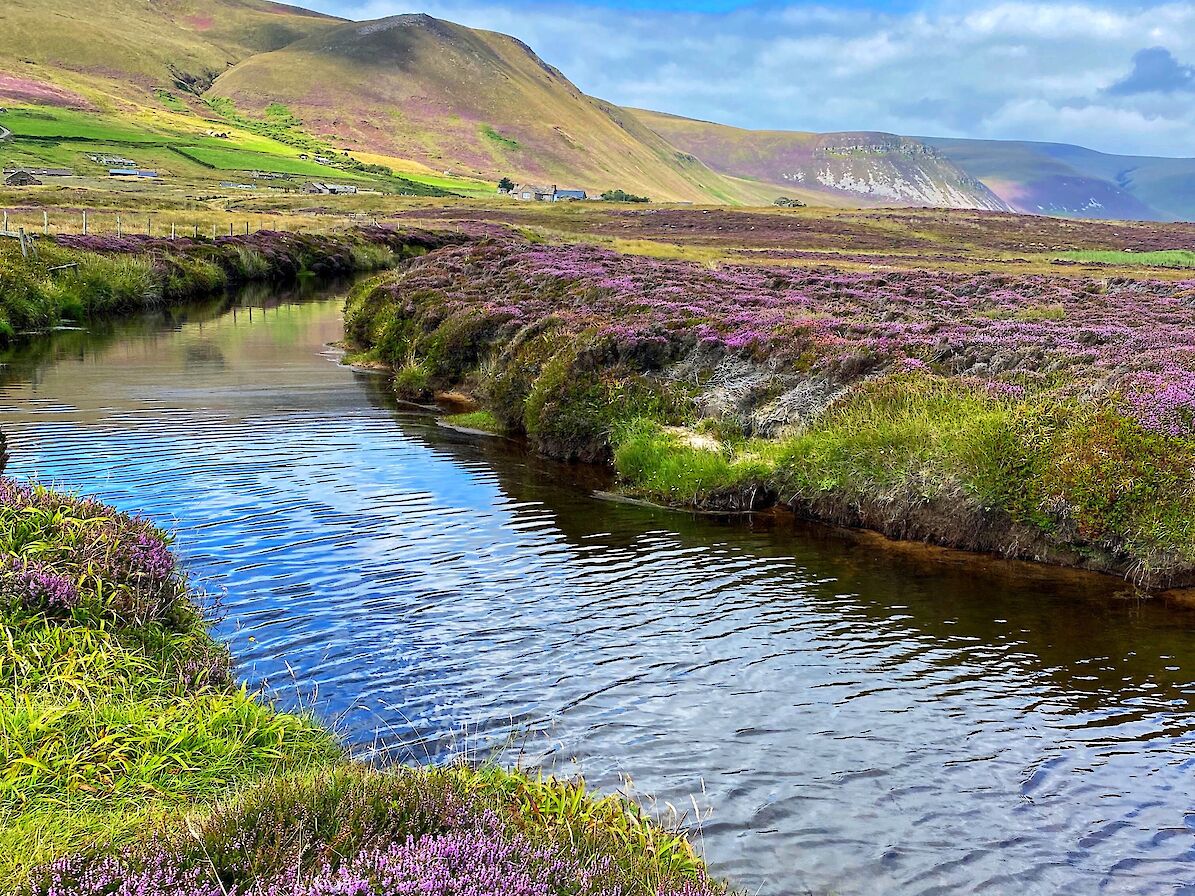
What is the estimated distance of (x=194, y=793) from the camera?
6.55 m

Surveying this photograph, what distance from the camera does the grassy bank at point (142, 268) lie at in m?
37.8

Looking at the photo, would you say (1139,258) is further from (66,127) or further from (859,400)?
(66,127)

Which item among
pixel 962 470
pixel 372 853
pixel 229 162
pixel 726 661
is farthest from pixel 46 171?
pixel 372 853

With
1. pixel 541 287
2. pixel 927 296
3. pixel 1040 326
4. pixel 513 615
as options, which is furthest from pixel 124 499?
pixel 927 296

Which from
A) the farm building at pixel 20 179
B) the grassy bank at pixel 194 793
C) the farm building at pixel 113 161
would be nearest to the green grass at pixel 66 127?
the farm building at pixel 113 161

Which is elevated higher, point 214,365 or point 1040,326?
point 1040,326

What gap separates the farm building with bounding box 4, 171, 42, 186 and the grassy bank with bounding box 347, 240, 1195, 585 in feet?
344

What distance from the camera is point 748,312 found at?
26781 millimetres

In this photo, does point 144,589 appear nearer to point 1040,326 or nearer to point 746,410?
point 746,410

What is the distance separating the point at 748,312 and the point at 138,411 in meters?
16.0

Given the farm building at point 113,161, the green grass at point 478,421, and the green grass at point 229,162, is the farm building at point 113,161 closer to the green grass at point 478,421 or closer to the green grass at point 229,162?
the green grass at point 229,162

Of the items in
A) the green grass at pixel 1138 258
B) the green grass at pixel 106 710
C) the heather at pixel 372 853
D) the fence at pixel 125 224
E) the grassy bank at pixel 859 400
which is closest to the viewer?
the heather at pixel 372 853

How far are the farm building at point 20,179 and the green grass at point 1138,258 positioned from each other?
117 metres

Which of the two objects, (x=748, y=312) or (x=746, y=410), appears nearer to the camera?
(x=746, y=410)
